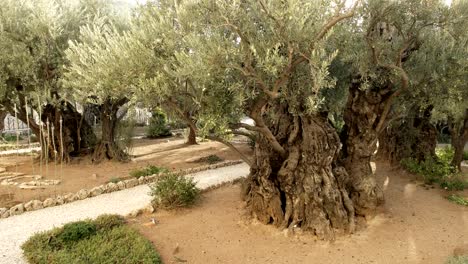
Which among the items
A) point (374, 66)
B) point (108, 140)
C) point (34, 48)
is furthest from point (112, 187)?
point (374, 66)

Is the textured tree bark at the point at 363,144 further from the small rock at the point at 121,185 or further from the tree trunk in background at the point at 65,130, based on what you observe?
the tree trunk in background at the point at 65,130

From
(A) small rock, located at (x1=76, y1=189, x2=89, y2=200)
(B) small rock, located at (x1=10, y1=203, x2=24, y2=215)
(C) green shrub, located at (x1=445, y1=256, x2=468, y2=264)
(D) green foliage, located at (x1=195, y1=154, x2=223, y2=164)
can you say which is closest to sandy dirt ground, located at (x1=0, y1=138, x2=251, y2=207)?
(D) green foliage, located at (x1=195, y1=154, x2=223, y2=164)

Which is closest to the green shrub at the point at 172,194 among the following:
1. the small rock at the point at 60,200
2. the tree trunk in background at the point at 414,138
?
the small rock at the point at 60,200

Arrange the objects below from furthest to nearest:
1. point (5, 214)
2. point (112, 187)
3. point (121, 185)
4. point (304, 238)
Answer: point (121, 185) → point (112, 187) → point (5, 214) → point (304, 238)

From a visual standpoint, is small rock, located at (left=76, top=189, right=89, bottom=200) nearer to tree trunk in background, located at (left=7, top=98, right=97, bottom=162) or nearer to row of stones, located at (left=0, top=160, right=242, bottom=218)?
row of stones, located at (left=0, top=160, right=242, bottom=218)

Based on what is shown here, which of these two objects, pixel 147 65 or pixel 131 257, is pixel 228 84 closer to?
pixel 147 65

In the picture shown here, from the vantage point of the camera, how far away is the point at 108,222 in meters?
9.19

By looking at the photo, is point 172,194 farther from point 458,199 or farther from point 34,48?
point 458,199

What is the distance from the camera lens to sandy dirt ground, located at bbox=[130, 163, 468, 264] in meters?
7.86

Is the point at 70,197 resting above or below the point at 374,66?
below

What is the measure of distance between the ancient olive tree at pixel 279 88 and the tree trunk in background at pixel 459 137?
720cm

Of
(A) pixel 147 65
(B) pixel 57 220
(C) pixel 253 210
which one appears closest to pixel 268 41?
(A) pixel 147 65

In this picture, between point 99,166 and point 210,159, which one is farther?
point 210,159

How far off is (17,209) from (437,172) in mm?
14282
